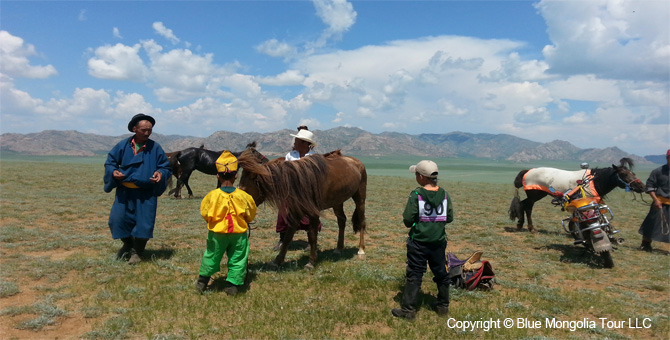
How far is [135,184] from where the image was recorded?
595 cm

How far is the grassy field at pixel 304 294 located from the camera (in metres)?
3.99

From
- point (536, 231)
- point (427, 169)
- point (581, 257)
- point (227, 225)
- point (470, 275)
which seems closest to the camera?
point (427, 169)

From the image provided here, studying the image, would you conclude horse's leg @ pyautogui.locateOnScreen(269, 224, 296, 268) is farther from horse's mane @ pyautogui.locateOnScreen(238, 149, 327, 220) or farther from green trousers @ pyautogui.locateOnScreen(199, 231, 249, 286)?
green trousers @ pyautogui.locateOnScreen(199, 231, 249, 286)

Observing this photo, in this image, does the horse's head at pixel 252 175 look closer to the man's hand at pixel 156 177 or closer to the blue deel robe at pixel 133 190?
the man's hand at pixel 156 177

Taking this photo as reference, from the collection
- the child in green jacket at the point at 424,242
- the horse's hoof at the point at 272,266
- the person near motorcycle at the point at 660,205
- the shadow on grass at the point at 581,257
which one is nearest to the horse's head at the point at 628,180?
→ the person near motorcycle at the point at 660,205

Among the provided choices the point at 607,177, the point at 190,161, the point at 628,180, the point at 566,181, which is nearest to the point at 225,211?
the point at 566,181

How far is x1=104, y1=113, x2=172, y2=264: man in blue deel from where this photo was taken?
5.91m

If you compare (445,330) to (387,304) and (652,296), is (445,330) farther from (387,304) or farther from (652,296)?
(652,296)

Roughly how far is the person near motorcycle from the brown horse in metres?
7.51

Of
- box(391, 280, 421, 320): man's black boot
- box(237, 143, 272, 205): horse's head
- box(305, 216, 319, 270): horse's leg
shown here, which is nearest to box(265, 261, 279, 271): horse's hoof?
box(305, 216, 319, 270): horse's leg

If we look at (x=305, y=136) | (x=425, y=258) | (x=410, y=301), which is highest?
(x=305, y=136)

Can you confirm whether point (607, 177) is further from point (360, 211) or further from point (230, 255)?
point (230, 255)

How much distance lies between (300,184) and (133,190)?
9.96 feet

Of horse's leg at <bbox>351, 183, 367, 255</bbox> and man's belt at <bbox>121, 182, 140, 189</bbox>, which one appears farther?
horse's leg at <bbox>351, 183, 367, 255</bbox>
